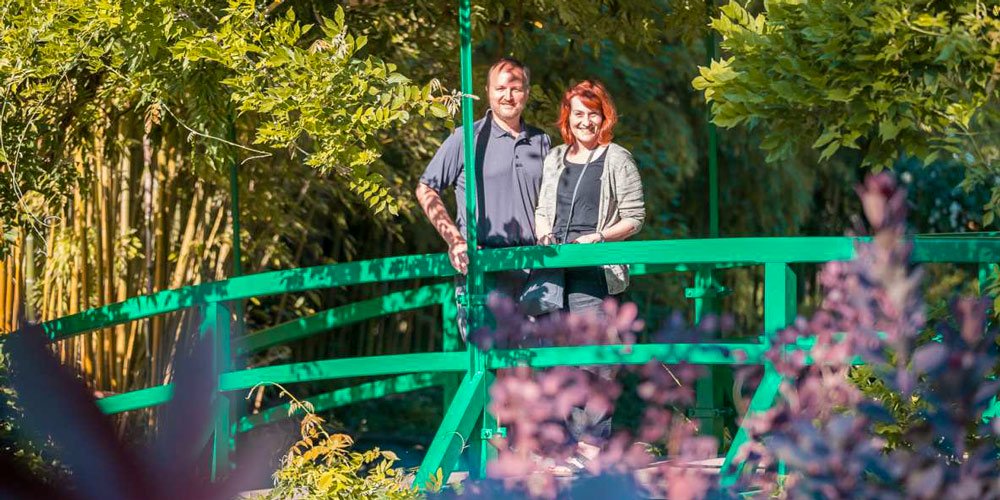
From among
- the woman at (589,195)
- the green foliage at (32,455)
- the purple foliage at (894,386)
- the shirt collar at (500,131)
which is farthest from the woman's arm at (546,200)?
the green foliage at (32,455)

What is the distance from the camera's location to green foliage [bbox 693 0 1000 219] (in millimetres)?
2709

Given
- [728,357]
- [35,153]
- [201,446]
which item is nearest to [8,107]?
[35,153]

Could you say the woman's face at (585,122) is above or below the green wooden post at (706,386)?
above

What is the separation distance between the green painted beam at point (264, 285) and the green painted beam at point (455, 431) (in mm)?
360

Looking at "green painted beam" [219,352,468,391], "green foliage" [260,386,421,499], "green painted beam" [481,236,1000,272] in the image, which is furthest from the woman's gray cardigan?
"green foliage" [260,386,421,499]

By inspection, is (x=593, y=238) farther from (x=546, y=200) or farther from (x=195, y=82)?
(x=195, y=82)

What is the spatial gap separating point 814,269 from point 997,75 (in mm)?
8601

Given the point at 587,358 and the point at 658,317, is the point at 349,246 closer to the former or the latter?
the point at 658,317

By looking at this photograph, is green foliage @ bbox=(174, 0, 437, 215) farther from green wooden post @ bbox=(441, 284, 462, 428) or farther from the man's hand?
green wooden post @ bbox=(441, 284, 462, 428)

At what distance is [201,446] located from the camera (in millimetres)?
514

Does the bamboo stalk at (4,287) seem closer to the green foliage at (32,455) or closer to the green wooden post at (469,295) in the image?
the green wooden post at (469,295)

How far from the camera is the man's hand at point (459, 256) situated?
11.3ft

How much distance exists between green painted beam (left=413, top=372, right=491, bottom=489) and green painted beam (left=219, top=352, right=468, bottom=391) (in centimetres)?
11

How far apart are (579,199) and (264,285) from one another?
94 centimetres
